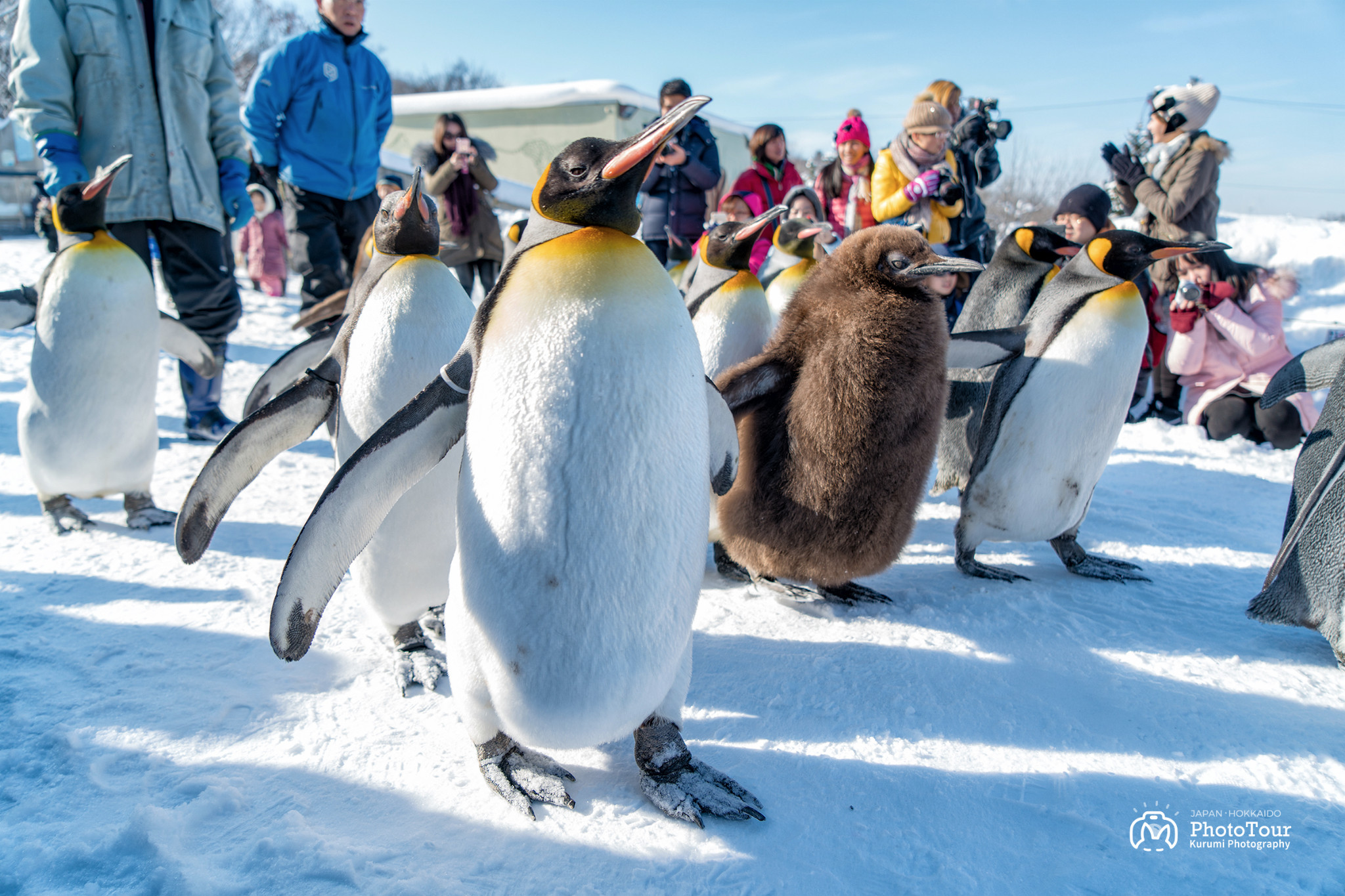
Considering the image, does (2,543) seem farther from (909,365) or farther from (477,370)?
(909,365)

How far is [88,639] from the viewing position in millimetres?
1679

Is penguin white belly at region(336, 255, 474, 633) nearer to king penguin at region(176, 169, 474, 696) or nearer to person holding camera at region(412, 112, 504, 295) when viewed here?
king penguin at region(176, 169, 474, 696)

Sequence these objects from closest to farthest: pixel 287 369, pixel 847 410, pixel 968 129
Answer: pixel 847 410, pixel 287 369, pixel 968 129

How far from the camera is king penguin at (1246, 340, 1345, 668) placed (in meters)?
1.74

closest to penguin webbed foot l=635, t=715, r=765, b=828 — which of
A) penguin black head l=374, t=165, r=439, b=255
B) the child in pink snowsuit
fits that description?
penguin black head l=374, t=165, r=439, b=255

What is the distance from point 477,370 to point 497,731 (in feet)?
2.02

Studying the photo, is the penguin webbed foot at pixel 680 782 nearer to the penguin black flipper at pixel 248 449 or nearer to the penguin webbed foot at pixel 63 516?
the penguin black flipper at pixel 248 449

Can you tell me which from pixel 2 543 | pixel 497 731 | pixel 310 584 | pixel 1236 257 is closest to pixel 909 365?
pixel 497 731

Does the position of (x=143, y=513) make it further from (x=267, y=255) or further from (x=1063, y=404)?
(x=267, y=255)

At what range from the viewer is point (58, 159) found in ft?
8.88

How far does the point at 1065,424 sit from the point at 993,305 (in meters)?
0.70

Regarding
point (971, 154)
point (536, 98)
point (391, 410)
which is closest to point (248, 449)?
point (391, 410)

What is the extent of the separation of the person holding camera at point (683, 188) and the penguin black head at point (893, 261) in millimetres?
2587

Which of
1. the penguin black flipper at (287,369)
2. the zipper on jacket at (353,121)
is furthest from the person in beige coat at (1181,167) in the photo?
the penguin black flipper at (287,369)
